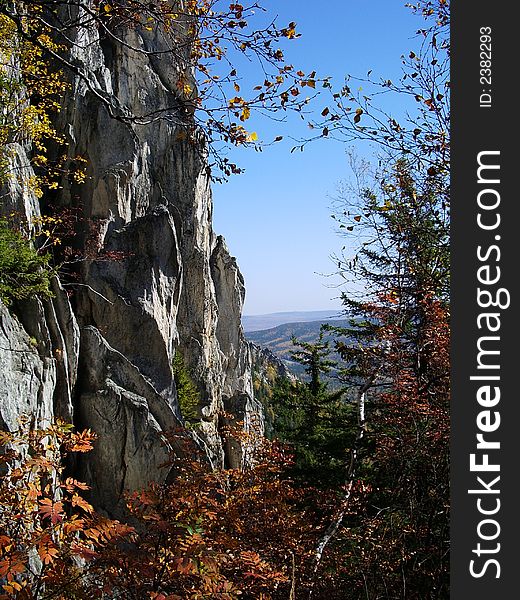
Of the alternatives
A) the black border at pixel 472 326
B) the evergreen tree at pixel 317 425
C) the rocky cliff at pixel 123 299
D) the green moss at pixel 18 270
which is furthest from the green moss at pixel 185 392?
the black border at pixel 472 326

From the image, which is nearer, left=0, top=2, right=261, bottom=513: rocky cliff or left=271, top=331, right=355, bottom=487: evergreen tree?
left=0, top=2, right=261, bottom=513: rocky cliff

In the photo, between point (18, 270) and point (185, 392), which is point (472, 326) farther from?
point (185, 392)

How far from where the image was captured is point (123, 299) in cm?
1497

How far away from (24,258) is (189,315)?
523 inches

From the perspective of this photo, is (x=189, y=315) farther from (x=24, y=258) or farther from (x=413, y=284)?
(x=413, y=284)

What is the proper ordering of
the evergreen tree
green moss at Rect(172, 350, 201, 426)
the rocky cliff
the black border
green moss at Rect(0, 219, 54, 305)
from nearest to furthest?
1. the black border
2. green moss at Rect(0, 219, 54, 305)
3. the rocky cliff
4. the evergreen tree
5. green moss at Rect(172, 350, 201, 426)

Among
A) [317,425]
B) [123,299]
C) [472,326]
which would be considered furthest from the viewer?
[317,425]

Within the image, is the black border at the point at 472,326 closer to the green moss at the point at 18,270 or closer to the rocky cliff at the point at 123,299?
the rocky cliff at the point at 123,299

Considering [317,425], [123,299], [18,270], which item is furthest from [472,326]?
[317,425]

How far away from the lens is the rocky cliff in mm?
10102

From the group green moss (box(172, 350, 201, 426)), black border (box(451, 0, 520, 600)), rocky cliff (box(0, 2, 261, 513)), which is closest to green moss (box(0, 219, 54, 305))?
rocky cliff (box(0, 2, 261, 513))

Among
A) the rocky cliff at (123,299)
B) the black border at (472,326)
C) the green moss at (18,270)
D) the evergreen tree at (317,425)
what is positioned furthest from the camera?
the evergreen tree at (317,425)

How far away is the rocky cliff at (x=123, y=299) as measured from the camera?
33.1 ft

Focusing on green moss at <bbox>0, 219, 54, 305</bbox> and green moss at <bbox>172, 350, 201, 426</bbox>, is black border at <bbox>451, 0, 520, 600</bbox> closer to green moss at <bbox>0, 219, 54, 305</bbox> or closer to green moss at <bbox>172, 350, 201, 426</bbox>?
green moss at <bbox>0, 219, 54, 305</bbox>
